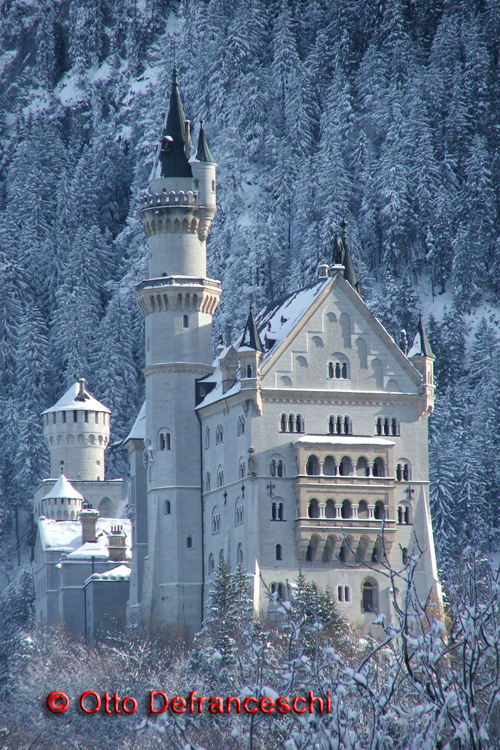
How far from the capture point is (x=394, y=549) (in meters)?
94.9

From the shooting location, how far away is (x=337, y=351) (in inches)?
3775

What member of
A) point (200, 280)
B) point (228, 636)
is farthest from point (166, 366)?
point (228, 636)

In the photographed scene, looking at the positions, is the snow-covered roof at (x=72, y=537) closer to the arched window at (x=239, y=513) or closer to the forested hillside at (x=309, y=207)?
the arched window at (x=239, y=513)

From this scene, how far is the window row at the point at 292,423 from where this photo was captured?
311ft

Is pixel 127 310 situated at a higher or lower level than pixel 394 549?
higher

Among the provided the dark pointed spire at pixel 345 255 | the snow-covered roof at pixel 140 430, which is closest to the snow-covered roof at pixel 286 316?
the dark pointed spire at pixel 345 255

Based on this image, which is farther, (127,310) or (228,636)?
(127,310)

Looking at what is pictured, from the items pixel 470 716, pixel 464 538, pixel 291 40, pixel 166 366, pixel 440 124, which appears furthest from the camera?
pixel 291 40

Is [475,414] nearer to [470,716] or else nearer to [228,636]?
[228,636]

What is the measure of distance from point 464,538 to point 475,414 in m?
15.0

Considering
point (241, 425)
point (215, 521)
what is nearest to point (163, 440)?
point (215, 521)

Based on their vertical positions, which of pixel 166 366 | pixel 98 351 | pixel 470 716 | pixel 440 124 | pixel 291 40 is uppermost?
pixel 291 40

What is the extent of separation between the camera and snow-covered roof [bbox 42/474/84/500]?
128 metres

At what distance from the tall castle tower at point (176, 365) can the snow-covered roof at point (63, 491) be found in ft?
92.1
